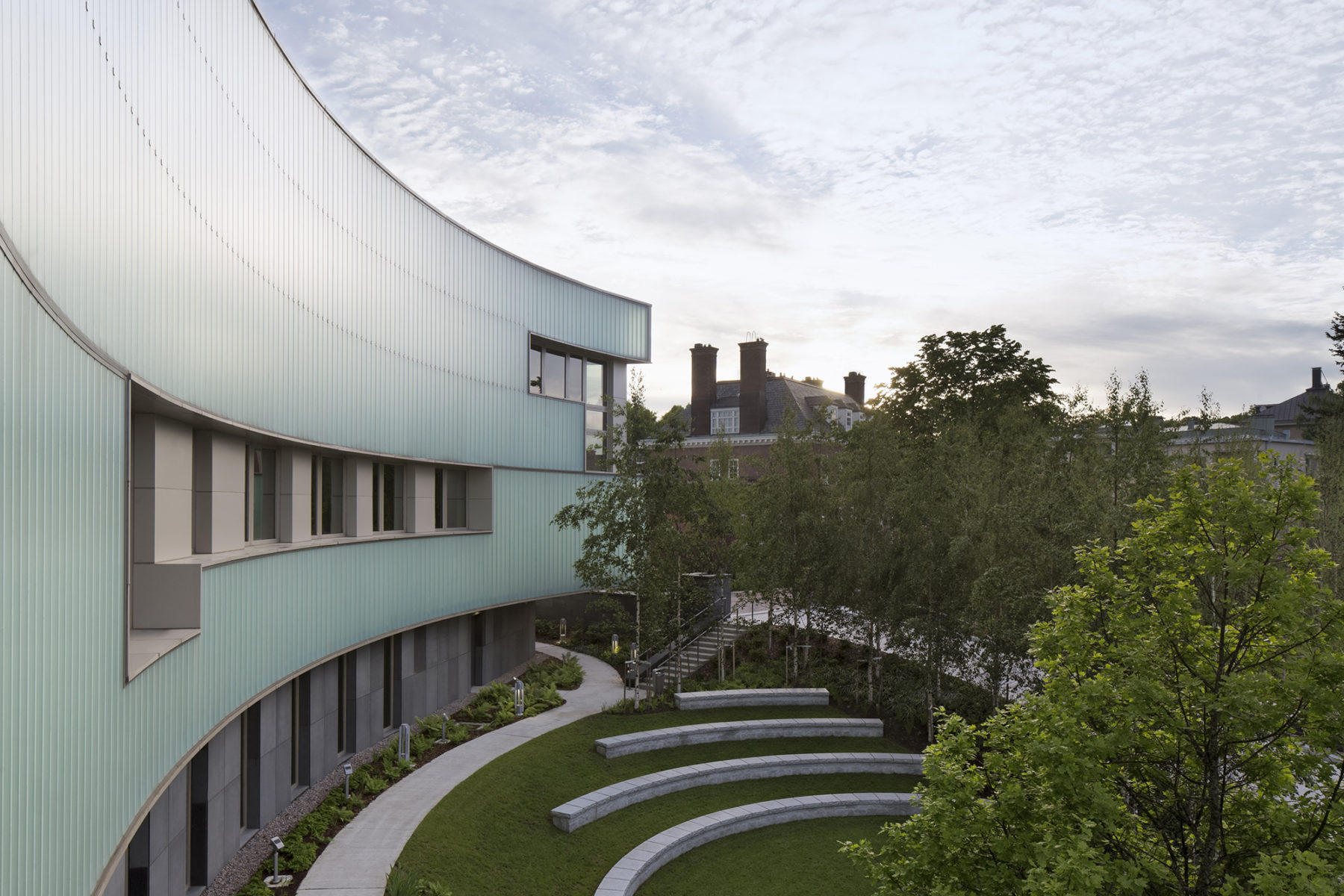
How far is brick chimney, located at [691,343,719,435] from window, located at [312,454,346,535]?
159 ft

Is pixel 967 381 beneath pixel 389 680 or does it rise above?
above

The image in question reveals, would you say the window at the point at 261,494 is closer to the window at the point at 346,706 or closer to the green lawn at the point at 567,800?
the window at the point at 346,706

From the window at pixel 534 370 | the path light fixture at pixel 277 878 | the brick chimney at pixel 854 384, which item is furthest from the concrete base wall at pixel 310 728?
the brick chimney at pixel 854 384

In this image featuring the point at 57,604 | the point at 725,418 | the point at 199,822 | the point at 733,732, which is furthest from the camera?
the point at 725,418

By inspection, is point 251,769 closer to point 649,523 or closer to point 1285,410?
point 649,523

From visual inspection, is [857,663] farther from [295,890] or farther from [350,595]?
[295,890]

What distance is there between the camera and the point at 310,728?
60.6ft

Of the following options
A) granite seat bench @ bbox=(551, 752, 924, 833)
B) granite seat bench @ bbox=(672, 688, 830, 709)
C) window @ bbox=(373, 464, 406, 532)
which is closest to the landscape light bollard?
granite seat bench @ bbox=(672, 688, 830, 709)

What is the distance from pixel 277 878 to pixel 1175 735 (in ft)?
41.7

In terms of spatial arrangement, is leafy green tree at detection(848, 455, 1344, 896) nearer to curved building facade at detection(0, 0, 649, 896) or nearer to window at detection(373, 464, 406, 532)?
curved building facade at detection(0, 0, 649, 896)

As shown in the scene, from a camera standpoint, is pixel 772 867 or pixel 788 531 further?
pixel 788 531

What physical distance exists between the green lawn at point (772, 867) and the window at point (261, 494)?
29.4 feet

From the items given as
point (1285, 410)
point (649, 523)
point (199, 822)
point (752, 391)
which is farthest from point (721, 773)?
point (1285, 410)

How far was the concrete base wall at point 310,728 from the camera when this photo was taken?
13.0 m
